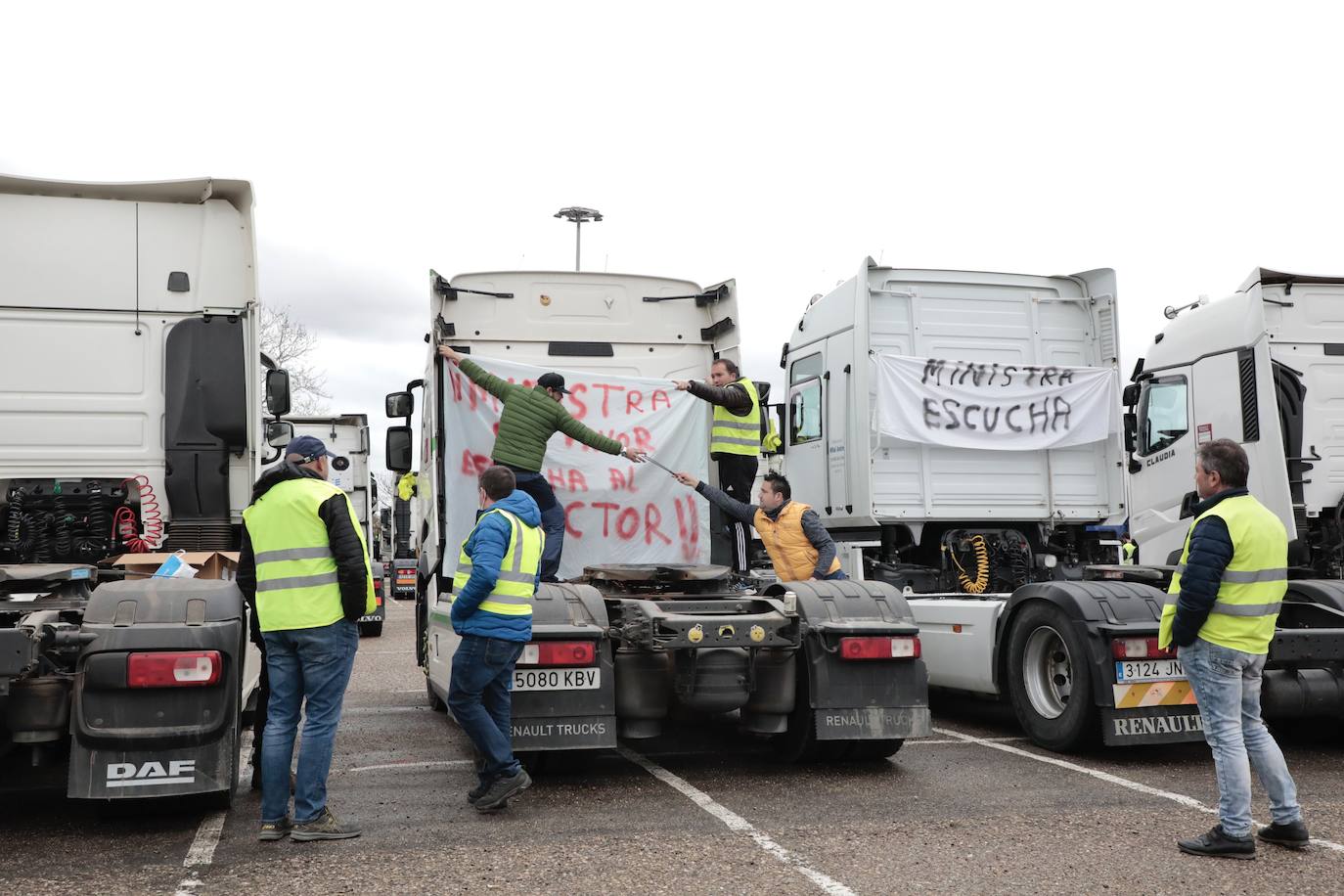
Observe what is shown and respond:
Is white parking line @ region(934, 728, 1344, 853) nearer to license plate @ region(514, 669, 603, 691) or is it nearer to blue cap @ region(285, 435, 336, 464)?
license plate @ region(514, 669, 603, 691)

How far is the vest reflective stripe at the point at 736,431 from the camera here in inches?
348

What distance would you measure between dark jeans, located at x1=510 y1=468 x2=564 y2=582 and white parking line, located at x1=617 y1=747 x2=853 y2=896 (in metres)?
1.30

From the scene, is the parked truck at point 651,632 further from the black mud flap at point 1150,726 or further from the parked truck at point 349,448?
the parked truck at point 349,448

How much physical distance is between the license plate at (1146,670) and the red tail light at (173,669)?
4.76 meters

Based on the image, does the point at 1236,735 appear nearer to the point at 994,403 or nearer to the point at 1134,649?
the point at 1134,649

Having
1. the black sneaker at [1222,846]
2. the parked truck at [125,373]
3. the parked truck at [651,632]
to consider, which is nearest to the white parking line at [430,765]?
the parked truck at [651,632]

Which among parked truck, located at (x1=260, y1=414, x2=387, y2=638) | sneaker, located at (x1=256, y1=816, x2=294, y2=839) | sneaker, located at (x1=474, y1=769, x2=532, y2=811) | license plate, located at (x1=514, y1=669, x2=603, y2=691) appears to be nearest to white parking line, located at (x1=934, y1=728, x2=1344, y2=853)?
license plate, located at (x1=514, y1=669, x2=603, y2=691)

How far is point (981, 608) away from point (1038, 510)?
2422 millimetres

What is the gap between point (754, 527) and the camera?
28.7 feet

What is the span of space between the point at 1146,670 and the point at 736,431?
3.27m

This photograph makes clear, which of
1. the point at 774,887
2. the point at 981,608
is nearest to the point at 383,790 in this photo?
the point at 774,887

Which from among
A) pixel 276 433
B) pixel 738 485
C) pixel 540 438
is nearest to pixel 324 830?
pixel 540 438

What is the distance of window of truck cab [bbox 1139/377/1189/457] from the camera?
383 inches

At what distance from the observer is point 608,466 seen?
8.82 m
